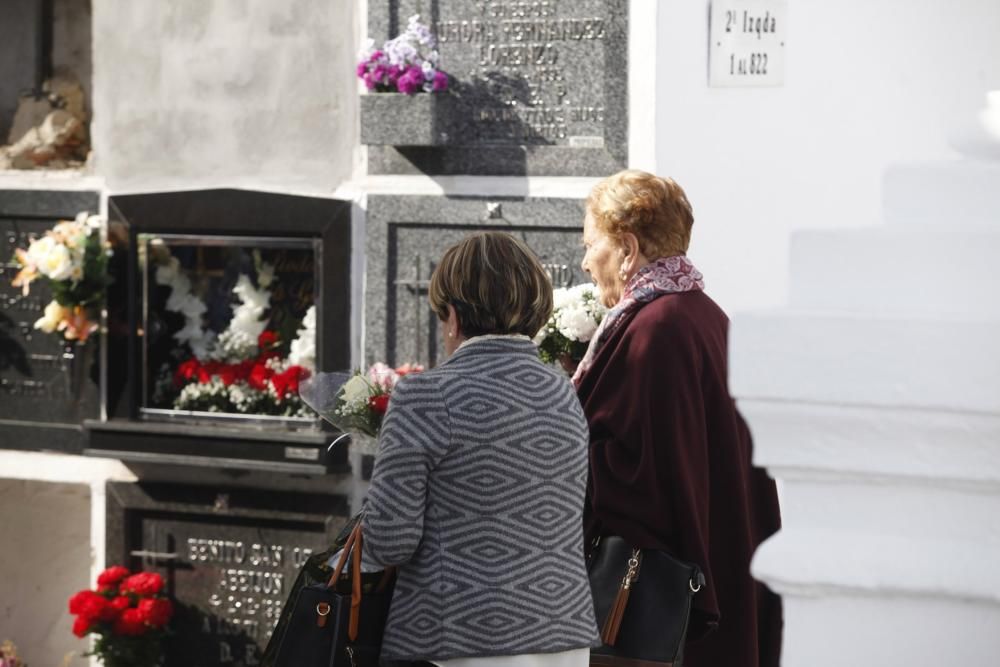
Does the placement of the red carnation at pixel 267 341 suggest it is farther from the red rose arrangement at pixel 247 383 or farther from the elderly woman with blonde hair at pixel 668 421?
the elderly woman with blonde hair at pixel 668 421

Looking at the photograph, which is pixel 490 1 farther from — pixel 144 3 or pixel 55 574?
pixel 55 574

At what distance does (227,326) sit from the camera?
5148 millimetres

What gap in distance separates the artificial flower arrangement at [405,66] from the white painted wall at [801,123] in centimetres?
74

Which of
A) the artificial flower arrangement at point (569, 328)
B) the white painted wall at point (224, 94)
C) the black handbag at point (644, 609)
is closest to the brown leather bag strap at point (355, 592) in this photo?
the black handbag at point (644, 609)

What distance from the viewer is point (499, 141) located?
476 centimetres

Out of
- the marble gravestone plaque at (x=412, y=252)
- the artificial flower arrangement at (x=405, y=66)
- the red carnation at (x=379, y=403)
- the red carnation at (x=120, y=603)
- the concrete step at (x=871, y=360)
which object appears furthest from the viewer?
the red carnation at (x=120, y=603)

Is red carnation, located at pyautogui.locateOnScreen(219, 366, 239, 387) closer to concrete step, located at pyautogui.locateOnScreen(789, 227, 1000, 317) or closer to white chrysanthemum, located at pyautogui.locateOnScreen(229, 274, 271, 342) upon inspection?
white chrysanthemum, located at pyautogui.locateOnScreen(229, 274, 271, 342)

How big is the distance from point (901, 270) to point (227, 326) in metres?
3.85

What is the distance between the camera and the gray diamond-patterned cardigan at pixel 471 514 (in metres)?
2.52

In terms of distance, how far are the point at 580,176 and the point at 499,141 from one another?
0.97ft

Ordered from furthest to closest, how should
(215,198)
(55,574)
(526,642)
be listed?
(55,574) → (215,198) → (526,642)

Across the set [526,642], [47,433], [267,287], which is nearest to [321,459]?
[267,287]

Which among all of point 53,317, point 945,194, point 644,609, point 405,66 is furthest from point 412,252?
point 945,194

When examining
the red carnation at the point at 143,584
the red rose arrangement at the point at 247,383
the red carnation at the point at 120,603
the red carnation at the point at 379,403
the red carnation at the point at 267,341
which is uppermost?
the red carnation at the point at 267,341
